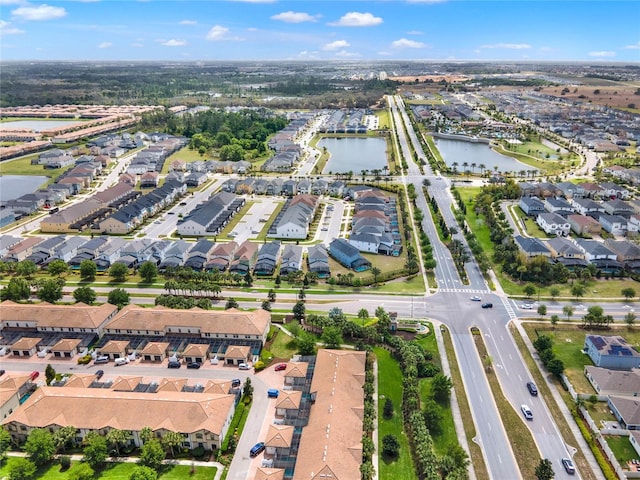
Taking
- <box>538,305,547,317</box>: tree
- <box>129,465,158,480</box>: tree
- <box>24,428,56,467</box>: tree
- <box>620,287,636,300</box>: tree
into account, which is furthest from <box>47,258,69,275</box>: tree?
<box>620,287,636,300</box>: tree

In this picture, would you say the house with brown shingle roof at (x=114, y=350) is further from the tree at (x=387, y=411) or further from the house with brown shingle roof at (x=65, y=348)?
the tree at (x=387, y=411)

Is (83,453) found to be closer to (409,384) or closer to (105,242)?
(409,384)

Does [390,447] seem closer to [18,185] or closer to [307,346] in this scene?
[307,346]

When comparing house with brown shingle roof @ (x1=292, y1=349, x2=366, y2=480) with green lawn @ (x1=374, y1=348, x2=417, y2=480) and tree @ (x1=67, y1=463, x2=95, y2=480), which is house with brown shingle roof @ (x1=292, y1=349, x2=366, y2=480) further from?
tree @ (x1=67, y1=463, x2=95, y2=480)

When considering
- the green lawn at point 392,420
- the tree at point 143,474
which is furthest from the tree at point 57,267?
the green lawn at point 392,420

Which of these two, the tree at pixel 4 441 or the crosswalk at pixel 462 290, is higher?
the crosswalk at pixel 462 290

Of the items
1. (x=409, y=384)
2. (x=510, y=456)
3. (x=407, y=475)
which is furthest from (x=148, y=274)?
(x=510, y=456)
